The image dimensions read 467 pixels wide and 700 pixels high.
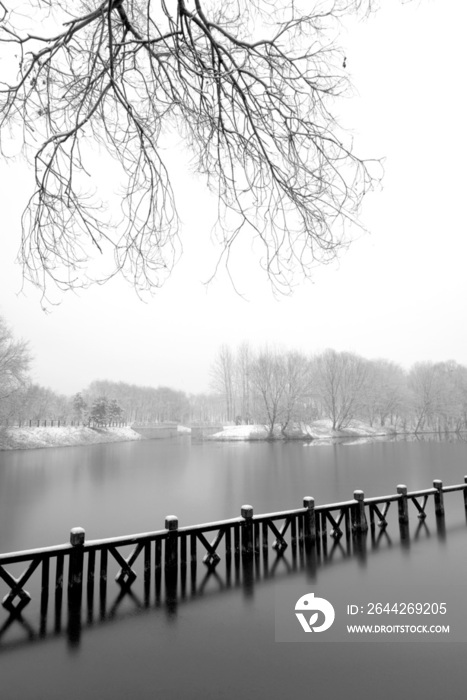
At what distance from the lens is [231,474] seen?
70.3ft

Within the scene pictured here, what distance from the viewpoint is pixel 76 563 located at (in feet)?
17.7

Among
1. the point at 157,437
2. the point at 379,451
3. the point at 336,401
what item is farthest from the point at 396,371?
the point at 157,437

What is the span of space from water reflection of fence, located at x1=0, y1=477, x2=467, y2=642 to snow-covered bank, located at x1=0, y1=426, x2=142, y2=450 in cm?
2969

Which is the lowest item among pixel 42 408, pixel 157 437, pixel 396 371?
pixel 157 437

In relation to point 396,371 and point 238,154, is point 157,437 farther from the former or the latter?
point 238,154

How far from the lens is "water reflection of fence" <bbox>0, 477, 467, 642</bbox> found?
5172 mm

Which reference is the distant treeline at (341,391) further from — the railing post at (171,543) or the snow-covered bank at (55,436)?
the railing post at (171,543)

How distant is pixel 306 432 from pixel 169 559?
3925 cm

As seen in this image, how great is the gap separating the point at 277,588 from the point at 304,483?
1265 centimetres

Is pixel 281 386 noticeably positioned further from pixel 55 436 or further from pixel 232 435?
pixel 55 436

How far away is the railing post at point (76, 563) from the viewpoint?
5.22m

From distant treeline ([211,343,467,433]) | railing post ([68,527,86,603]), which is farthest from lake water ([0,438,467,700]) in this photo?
distant treeline ([211,343,467,433])

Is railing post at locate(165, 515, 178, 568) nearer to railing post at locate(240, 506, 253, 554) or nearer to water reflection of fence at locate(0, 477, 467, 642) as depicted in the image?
water reflection of fence at locate(0, 477, 467, 642)

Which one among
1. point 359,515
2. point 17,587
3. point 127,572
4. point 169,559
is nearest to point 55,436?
point 359,515
